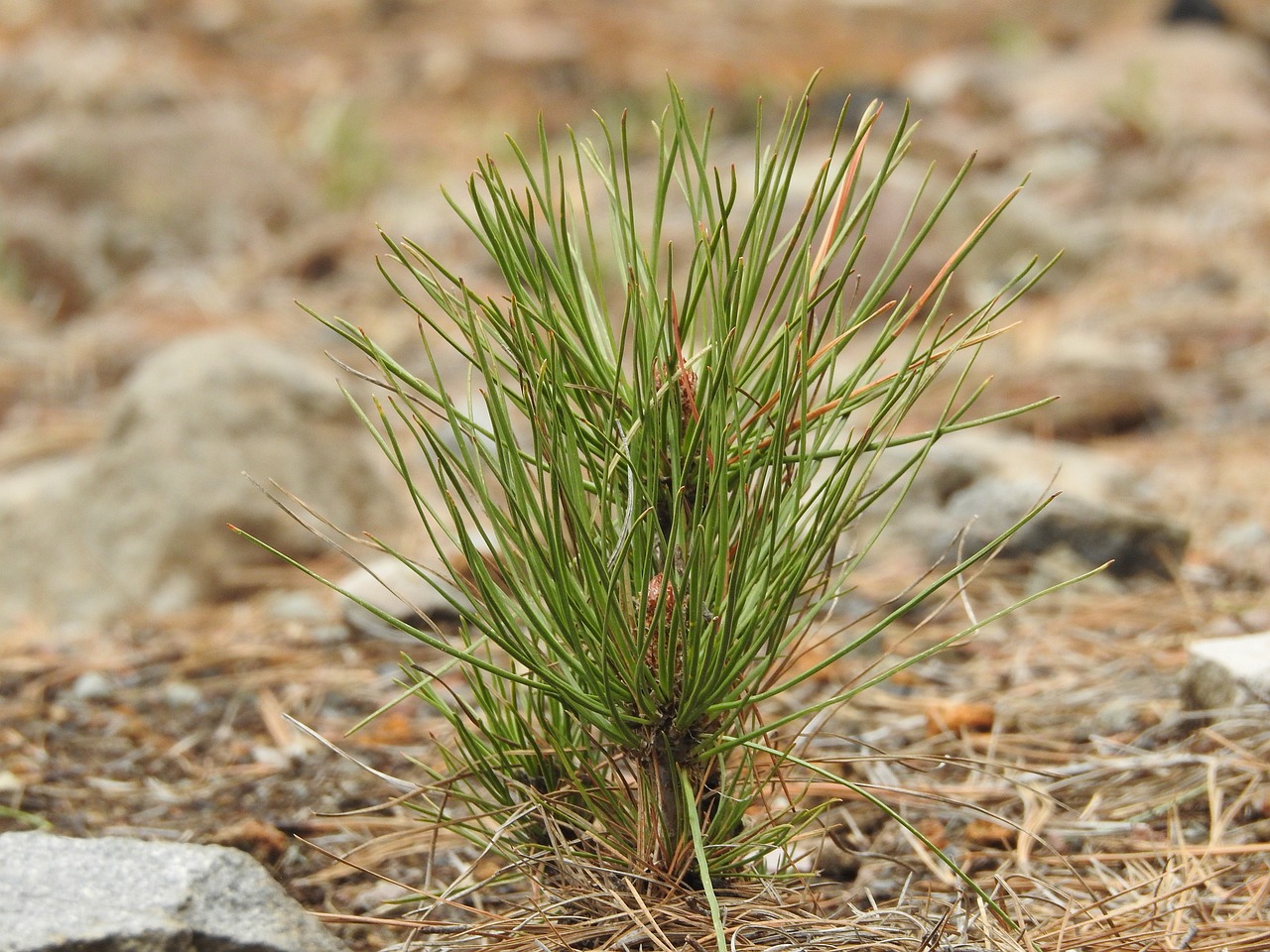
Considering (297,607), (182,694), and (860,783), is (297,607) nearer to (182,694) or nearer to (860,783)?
(182,694)

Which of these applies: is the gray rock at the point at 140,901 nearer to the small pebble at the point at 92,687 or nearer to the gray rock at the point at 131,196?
the small pebble at the point at 92,687

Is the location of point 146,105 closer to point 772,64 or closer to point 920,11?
point 772,64

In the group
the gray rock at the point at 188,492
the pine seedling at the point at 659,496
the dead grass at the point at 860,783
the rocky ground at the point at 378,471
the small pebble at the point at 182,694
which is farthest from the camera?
the gray rock at the point at 188,492

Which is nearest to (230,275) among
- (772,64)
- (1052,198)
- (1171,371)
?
(1171,371)

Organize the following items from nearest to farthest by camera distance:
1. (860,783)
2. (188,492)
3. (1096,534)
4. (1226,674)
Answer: (860,783) < (1226,674) < (1096,534) < (188,492)

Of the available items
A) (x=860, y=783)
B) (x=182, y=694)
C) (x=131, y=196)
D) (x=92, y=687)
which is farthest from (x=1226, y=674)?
(x=131, y=196)

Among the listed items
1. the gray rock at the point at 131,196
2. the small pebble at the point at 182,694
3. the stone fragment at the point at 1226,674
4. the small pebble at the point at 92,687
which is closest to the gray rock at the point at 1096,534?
the stone fragment at the point at 1226,674
